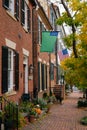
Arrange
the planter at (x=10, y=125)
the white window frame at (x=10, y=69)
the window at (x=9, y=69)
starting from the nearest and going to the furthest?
the planter at (x=10, y=125) < the window at (x=9, y=69) < the white window frame at (x=10, y=69)

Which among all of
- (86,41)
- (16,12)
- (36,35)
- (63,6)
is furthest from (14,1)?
(36,35)

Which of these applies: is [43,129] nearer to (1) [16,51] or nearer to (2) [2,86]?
(2) [2,86]

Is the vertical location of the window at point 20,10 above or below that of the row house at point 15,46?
above

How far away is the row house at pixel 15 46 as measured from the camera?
1384 cm

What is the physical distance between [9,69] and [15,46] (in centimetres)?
118

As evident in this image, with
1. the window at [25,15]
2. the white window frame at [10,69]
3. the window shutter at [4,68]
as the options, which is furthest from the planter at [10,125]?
the window at [25,15]

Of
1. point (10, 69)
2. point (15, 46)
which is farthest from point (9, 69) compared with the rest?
point (15, 46)

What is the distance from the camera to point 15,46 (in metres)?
15.9

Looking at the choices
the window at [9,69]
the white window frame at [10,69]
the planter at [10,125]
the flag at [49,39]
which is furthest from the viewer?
the flag at [49,39]

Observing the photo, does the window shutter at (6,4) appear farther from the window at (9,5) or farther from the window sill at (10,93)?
the window sill at (10,93)

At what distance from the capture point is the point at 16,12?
16250 millimetres

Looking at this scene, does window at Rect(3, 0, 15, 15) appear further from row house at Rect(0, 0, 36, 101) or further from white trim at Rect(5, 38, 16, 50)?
white trim at Rect(5, 38, 16, 50)

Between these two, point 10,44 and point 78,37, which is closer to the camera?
point 10,44

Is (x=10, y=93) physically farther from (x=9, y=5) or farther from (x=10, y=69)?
(x=9, y=5)
